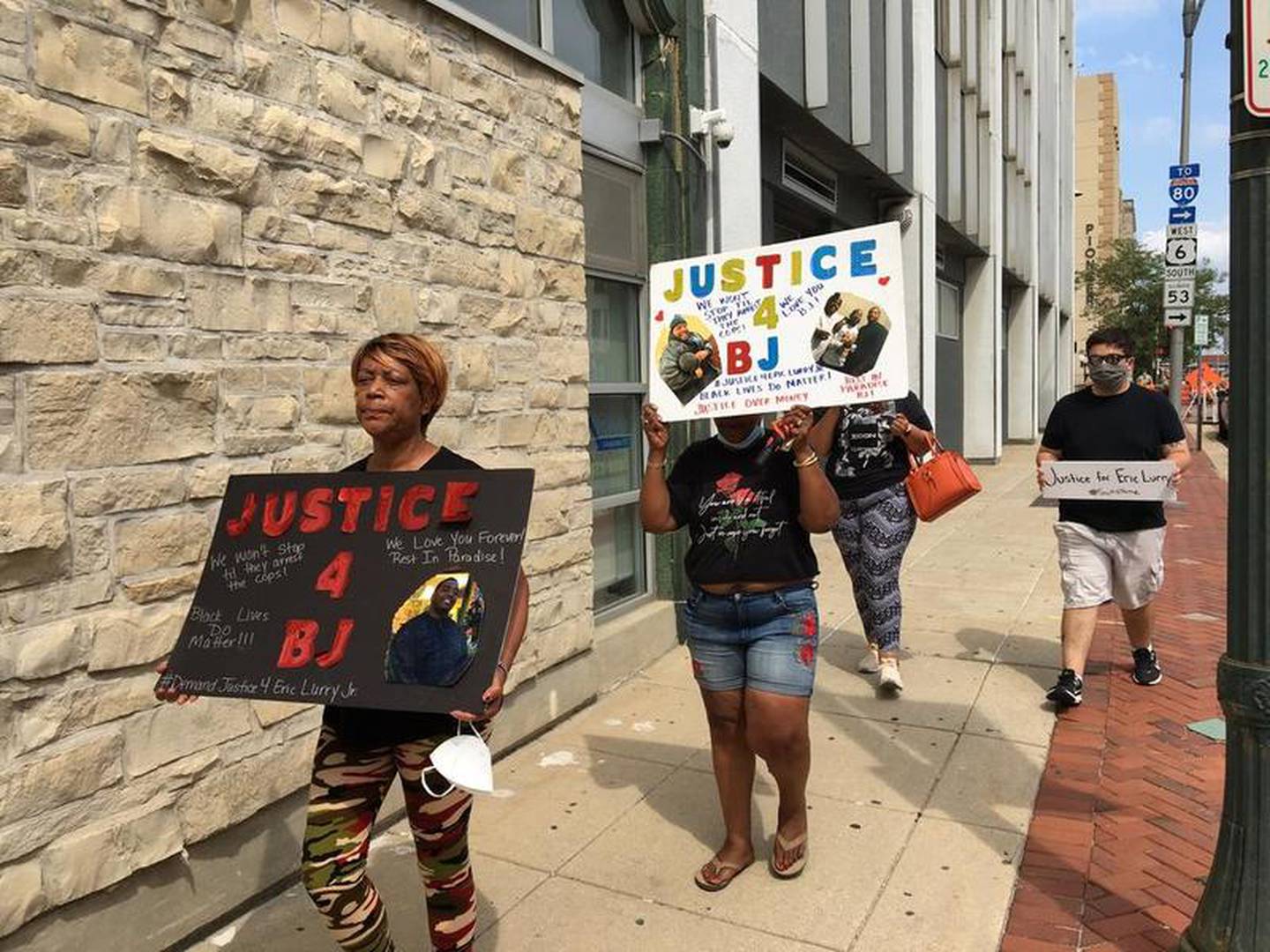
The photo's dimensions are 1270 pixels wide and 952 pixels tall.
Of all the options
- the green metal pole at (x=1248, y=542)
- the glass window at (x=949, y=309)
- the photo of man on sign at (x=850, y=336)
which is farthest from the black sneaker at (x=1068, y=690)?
the glass window at (x=949, y=309)

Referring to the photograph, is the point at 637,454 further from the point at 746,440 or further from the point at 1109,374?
the point at 746,440

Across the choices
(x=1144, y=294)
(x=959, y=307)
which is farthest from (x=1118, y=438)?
(x=1144, y=294)

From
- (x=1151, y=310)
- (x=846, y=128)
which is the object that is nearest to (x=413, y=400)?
(x=846, y=128)

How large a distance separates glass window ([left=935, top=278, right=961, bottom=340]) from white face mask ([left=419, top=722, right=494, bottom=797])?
52.6 feet

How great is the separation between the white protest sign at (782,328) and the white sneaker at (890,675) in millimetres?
2539

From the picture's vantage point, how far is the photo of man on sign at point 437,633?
7.30 feet

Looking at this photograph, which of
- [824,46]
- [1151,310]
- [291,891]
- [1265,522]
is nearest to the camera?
[1265,522]

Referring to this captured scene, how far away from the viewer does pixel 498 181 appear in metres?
4.71

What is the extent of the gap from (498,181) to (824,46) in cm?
542

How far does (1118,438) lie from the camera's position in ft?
16.7

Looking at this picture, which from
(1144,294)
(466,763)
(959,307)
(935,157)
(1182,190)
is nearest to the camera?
(466,763)

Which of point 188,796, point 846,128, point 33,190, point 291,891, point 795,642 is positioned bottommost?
point 291,891

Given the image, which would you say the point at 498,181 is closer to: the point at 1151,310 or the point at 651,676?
the point at 651,676

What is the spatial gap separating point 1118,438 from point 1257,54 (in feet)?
9.44
